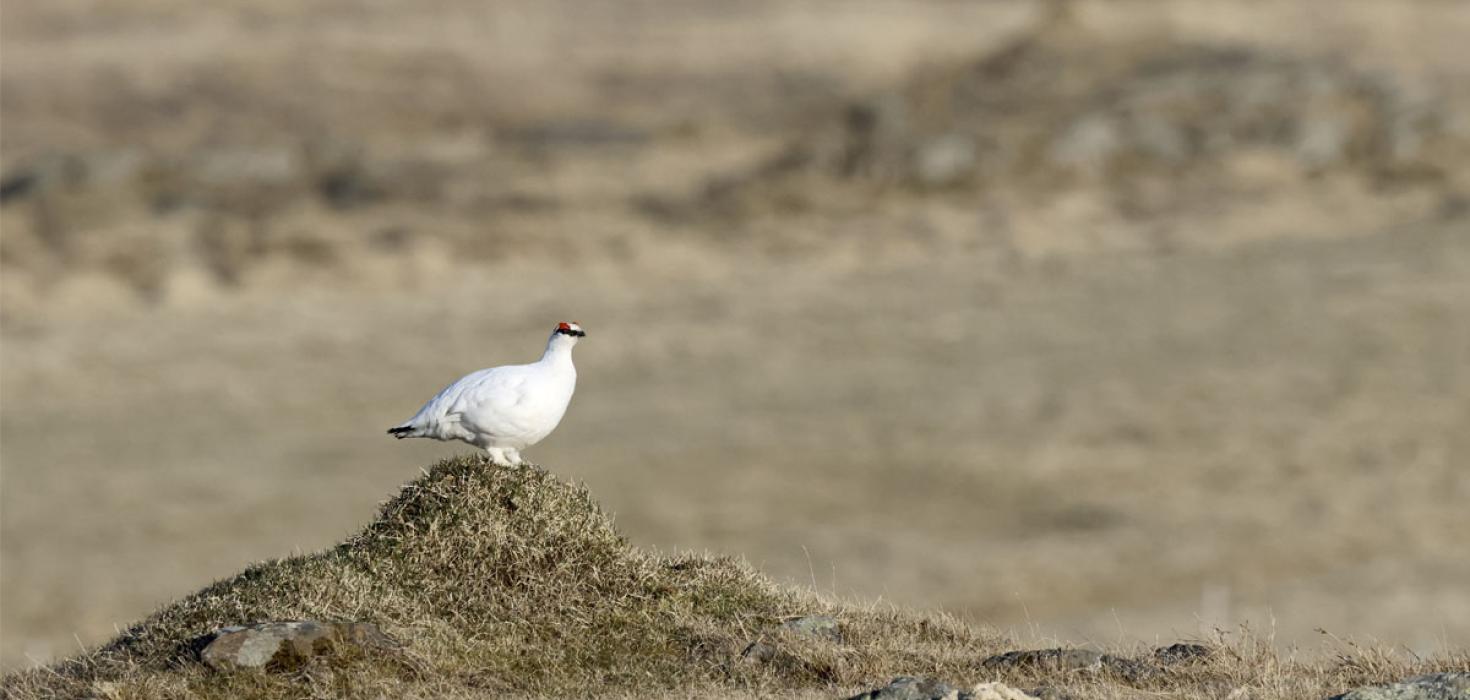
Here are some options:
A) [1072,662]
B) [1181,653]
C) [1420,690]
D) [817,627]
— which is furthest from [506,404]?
[1420,690]

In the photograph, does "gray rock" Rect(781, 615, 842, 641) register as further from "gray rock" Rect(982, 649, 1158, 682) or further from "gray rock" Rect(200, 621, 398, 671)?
"gray rock" Rect(200, 621, 398, 671)

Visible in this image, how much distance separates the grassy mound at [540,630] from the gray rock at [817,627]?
0.09 meters

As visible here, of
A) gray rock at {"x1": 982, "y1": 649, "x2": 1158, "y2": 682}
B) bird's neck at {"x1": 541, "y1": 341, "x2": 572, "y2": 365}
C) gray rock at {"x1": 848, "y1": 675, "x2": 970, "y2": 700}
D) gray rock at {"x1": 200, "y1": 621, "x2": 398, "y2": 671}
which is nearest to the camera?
gray rock at {"x1": 848, "y1": 675, "x2": 970, "y2": 700}

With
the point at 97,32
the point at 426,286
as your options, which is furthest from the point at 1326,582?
the point at 97,32

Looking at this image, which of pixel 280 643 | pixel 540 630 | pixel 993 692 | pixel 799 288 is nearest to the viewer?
pixel 993 692

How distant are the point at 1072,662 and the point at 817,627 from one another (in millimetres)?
2109

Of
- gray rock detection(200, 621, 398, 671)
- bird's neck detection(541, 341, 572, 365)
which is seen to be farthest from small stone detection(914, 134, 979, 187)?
gray rock detection(200, 621, 398, 671)

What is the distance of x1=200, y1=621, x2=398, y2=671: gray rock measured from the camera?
59.5 ft

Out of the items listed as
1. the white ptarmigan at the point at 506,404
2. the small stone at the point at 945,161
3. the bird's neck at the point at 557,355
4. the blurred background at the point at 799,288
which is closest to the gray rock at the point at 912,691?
the white ptarmigan at the point at 506,404

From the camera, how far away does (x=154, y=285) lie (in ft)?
379

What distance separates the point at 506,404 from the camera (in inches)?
762

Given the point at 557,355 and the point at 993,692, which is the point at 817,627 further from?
the point at 993,692

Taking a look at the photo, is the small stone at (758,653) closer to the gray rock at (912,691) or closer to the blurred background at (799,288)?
the gray rock at (912,691)

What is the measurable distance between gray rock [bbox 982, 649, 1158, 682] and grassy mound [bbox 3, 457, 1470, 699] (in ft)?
0.24
